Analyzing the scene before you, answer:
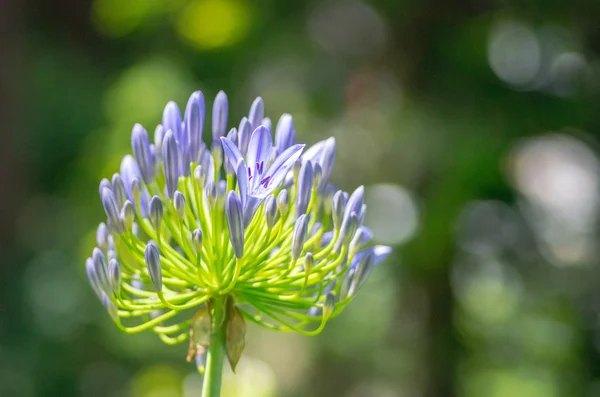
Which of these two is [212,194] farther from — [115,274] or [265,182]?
[115,274]

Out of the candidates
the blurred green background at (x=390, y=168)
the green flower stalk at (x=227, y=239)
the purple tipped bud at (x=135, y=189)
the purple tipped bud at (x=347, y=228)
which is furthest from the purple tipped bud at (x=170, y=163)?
the blurred green background at (x=390, y=168)

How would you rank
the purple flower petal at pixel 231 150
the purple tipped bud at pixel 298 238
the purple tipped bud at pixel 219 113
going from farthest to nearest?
the purple tipped bud at pixel 219 113, the purple tipped bud at pixel 298 238, the purple flower petal at pixel 231 150

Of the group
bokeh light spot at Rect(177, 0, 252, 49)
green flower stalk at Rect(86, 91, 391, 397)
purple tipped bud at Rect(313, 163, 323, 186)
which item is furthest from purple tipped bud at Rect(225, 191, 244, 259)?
bokeh light spot at Rect(177, 0, 252, 49)

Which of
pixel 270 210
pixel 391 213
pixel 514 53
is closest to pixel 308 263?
pixel 270 210

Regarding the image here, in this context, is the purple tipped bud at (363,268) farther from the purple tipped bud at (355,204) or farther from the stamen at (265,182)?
the stamen at (265,182)

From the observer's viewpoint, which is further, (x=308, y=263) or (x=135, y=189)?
(x=135, y=189)

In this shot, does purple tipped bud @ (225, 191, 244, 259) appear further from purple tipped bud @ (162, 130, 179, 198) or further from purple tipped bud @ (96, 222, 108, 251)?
purple tipped bud @ (96, 222, 108, 251)
